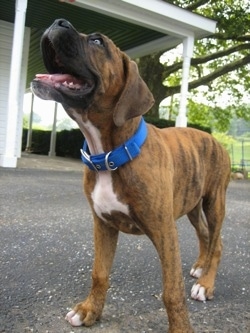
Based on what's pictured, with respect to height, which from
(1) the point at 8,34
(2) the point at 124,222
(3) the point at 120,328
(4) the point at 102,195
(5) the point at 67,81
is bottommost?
(3) the point at 120,328

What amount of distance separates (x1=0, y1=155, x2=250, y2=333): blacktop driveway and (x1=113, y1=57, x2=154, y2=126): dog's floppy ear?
1255 mm

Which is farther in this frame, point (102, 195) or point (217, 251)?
point (217, 251)

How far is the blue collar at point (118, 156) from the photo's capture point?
229cm

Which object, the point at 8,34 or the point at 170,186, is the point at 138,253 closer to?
the point at 170,186

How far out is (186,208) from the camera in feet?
9.70

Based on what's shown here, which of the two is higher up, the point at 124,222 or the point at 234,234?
the point at 124,222

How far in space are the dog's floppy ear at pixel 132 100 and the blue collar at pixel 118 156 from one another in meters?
0.13

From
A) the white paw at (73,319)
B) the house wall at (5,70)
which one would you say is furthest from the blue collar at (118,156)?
the house wall at (5,70)

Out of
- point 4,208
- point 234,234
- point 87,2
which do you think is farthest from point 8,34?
point 234,234

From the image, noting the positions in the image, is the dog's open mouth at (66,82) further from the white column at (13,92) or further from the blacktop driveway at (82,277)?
the white column at (13,92)

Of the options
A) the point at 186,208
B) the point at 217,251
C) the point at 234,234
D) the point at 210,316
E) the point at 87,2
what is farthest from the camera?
the point at 87,2

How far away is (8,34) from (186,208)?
11.5 metres

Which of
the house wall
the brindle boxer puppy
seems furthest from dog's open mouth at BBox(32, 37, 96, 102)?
the house wall

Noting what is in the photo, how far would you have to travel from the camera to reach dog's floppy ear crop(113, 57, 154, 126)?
226cm
